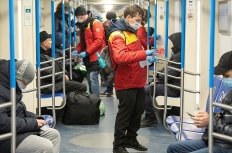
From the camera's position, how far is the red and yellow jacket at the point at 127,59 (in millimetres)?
4559

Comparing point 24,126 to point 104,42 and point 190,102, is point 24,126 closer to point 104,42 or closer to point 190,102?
point 190,102

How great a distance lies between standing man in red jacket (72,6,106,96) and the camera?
7.30 metres

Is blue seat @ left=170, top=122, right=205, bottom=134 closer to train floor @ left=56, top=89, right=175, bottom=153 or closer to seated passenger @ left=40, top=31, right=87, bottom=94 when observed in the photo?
train floor @ left=56, top=89, right=175, bottom=153

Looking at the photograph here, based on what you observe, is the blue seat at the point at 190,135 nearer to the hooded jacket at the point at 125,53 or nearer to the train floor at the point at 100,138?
the hooded jacket at the point at 125,53

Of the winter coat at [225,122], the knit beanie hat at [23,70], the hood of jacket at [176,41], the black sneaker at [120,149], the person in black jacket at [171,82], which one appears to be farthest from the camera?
the hood of jacket at [176,41]

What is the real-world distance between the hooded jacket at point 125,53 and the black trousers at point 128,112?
85 millimetres

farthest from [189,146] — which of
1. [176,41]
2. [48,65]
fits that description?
[48,65]

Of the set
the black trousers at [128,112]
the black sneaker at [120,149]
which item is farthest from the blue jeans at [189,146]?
the black sneaker at [120,149]

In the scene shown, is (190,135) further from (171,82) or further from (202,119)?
(171,82)

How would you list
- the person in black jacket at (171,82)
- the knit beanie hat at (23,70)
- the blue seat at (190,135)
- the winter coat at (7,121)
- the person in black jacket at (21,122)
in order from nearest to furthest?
the winter coat at (7,121) → the person in black jacket at (21,122) → the knit beanie hat at (23,70) → the blue seat at (190,135) → the person in black jacket at (171,82)

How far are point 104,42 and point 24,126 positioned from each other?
415 centimetres

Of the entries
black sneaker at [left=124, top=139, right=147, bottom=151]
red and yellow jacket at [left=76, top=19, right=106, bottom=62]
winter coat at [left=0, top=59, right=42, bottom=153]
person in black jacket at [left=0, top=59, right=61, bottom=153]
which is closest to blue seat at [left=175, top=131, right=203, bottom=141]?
black sneaker at [left=124, top=139, right=147, bottom=151]

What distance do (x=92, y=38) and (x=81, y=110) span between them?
1501 mm

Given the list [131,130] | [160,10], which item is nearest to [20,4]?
[131,130]
